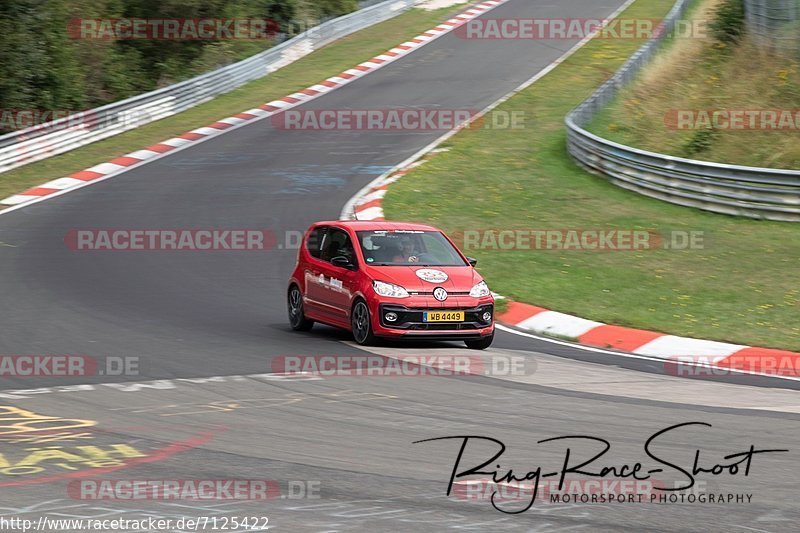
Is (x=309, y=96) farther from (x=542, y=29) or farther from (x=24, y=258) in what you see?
(x=24, y=258)

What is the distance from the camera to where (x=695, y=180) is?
73.3ft

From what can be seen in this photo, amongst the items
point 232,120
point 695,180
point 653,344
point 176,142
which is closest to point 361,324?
point 653,344

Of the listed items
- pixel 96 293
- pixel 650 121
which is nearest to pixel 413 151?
pixel 650 121

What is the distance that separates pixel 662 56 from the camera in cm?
3391

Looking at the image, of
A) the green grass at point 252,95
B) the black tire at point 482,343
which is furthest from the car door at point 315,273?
the green grass at point 252,95

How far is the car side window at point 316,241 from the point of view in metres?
15.1

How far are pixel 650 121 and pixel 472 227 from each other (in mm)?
8901

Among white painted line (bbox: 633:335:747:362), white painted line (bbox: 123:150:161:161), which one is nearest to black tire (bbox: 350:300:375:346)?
white painted line (bbox: 633:335:747:362)

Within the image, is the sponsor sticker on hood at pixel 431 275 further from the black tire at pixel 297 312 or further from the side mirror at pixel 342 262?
the black tire at pixel 297 312

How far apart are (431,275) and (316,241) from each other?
87.2 inches

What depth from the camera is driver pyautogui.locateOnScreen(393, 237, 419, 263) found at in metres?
14.1

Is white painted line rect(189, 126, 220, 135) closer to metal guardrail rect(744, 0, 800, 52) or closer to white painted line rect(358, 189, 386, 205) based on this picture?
white painted line rect(358, 189, 386, 205)

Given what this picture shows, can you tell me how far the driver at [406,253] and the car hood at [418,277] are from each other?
245 mm

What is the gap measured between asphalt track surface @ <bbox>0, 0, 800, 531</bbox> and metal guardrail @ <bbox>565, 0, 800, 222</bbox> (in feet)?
25.7
